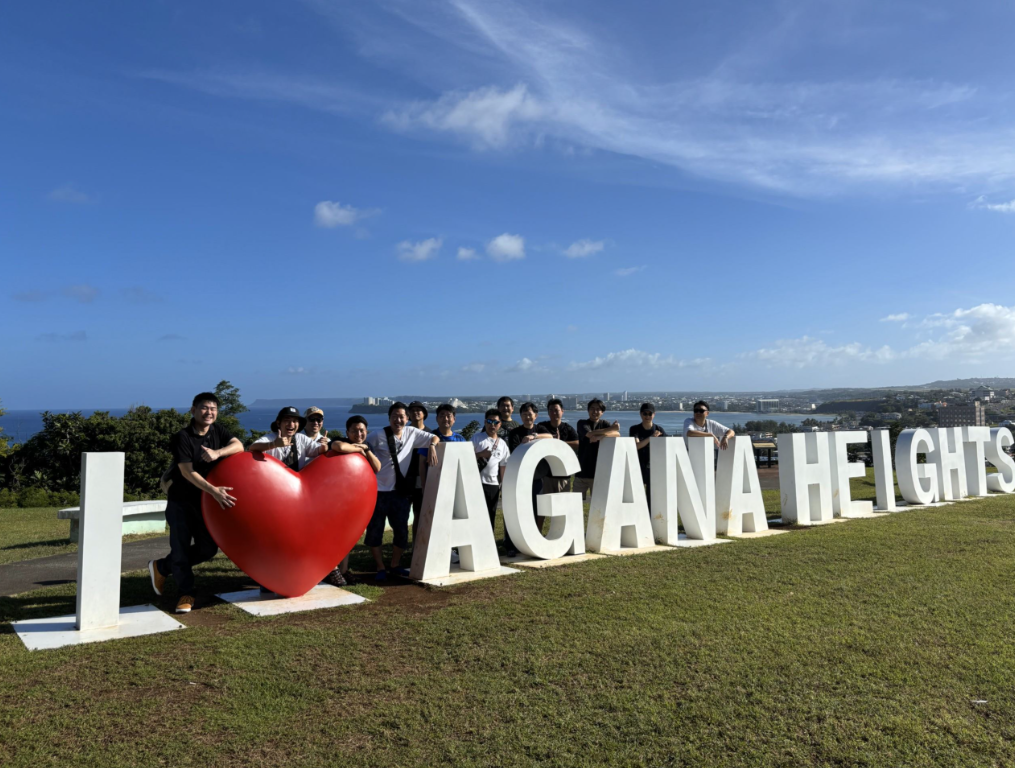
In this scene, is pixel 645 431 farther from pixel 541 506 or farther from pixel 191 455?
pixel 191 455

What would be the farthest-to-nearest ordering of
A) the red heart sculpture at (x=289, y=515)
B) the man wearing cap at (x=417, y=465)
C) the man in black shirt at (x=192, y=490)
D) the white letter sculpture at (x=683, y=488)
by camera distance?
1. the white letter sculpture at (x=683, y=488)
2. the man wearing cap at (x=417, y=465)
3. the red heart sculpture at (x=289, y=515)
4. the man in black shirt at (x=192, y=490)

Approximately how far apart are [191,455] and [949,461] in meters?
13.7

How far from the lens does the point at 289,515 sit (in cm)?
639

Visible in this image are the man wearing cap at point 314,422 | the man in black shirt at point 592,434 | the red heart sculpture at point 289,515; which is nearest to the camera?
the red heart sculpture at point 289,515

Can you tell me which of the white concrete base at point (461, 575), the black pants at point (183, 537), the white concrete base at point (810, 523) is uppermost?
the black pants at point (183, 537)

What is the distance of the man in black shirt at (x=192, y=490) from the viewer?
20.0ft

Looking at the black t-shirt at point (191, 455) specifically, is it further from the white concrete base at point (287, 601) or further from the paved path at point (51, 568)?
the paved path at point (51, 568)

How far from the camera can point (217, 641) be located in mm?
5211

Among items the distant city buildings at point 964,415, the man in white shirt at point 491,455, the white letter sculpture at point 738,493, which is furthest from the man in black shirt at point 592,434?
the distant city buildings at point 964,415

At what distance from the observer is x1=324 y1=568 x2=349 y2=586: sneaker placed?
7.19m

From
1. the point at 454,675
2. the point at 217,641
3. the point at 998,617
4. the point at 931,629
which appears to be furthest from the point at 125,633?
the point at 998,617

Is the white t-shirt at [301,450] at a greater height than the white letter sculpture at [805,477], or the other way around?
the white t-shirt at [301,450]

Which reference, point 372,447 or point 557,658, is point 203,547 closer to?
point 372,447

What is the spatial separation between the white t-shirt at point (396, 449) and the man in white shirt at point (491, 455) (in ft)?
2.71
